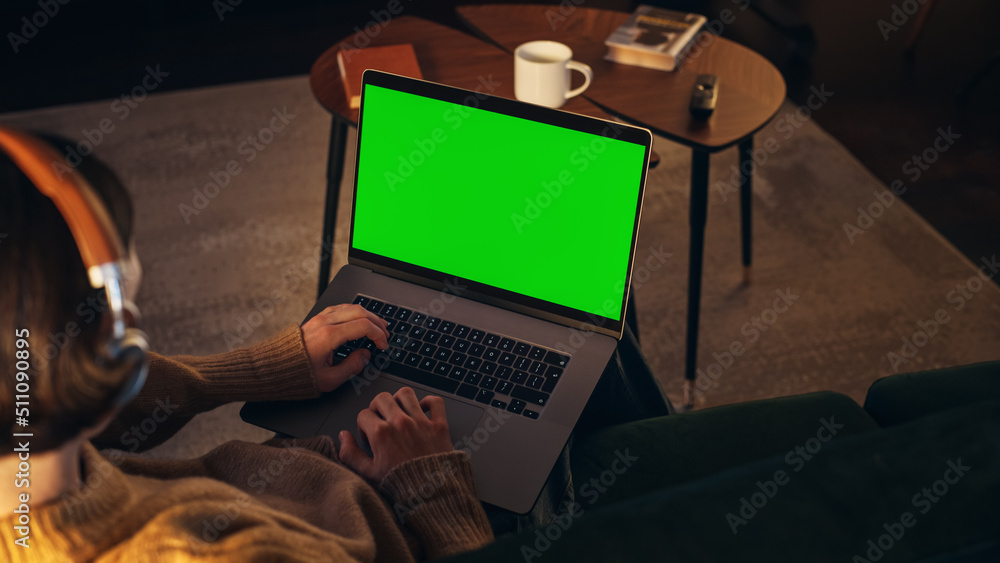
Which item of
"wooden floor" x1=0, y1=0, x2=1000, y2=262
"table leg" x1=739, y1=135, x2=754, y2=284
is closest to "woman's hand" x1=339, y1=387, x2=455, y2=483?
"table leg" x1=739, y1=135, x2=754, y2=284

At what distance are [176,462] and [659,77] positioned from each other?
123 cm

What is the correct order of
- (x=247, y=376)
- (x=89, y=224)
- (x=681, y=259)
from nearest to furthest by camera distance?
(x=89, y=224) < (x=247, y=376) < (x=681, y=259)

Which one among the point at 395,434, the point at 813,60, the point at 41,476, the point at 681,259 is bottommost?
the point at 681,259

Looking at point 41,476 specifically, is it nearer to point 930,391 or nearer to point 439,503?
point 439,503

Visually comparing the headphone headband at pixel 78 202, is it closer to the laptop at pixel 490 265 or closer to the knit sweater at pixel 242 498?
the knit sweater at pixel 242 498

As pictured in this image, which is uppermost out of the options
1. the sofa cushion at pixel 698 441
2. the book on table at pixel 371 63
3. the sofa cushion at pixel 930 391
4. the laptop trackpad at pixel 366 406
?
the book on table at pixel 371 63

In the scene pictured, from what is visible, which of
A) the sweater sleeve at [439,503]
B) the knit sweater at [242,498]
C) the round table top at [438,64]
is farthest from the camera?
the round table top at [438,64]

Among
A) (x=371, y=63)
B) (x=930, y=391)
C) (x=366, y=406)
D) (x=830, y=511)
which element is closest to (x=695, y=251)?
(x=930, y=391)

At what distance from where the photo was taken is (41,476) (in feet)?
1.78

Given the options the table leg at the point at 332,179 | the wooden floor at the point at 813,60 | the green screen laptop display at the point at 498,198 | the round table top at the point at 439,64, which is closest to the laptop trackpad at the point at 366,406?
the green screen laptop display at the point at 498,198

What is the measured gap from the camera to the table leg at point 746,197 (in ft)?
5.74

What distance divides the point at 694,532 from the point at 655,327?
4.76 ft

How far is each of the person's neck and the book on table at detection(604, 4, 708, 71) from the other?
1.39 m

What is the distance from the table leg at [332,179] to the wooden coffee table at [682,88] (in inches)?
16.9
